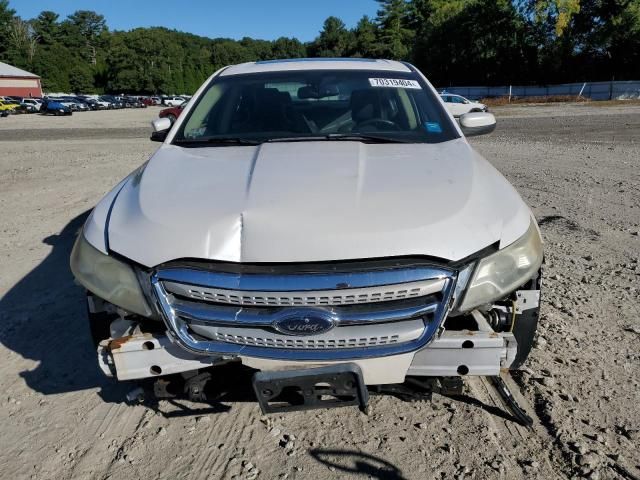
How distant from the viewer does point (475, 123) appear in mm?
3855

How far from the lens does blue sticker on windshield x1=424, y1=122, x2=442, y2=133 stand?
132 inches

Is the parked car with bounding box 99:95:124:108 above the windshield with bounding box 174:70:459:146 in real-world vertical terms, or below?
below

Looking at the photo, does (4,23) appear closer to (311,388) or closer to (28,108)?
(28,108)

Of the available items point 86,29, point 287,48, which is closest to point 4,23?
point 86,29

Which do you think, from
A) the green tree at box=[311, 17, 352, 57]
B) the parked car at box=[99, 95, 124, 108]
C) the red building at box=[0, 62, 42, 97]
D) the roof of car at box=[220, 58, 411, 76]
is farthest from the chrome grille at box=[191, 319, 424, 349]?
the green tree at box=[311, 17, 352, 57]

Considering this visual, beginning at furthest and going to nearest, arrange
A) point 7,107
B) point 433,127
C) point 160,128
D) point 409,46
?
point 409,46 → point 7,107 → point 160,128 → point 433,127

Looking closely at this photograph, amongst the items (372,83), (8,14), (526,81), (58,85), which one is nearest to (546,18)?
(526,81)

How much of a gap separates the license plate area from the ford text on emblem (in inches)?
5.9

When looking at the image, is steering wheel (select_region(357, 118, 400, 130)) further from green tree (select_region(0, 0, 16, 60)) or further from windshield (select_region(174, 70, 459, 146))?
green tree (select_region(0, 0, 16, 60))

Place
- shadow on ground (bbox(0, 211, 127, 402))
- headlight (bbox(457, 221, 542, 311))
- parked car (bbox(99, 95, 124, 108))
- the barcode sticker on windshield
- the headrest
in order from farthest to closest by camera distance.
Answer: parked car (bbox(99, 95, 124, 108)), the barcode sticker on windshield, the headrest, shadow on ground (bbox(0, 211, 127, 402)), headlight (bbox(457, 221, 542, 311))

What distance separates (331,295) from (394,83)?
224 cm

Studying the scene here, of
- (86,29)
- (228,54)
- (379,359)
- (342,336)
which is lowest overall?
(379,359)

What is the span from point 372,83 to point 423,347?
2261 mm

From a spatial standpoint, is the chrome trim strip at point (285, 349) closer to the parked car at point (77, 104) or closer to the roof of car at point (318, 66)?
the roof of car at point (318, 66)
